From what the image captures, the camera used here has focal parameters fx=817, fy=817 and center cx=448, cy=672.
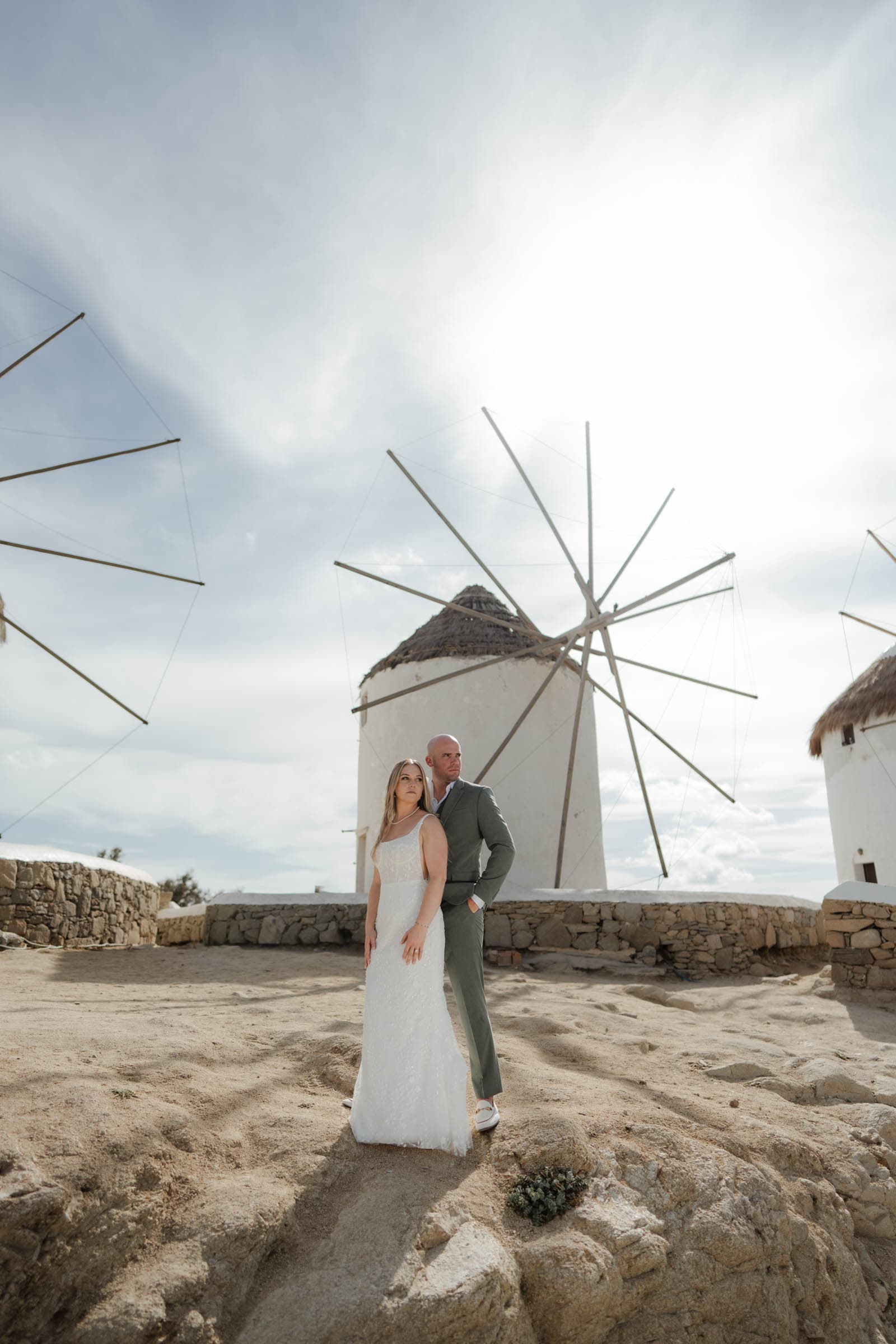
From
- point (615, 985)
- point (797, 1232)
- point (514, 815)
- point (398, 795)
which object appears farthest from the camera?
point (514, 815)

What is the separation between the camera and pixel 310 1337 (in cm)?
203

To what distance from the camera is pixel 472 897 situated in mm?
3260

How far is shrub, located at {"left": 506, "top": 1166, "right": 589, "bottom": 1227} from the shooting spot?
103 inches

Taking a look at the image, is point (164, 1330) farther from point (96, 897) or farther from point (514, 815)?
point (514, 815)

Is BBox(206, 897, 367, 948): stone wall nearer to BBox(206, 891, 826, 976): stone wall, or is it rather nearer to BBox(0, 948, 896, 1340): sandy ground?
BBox(206, 891, 826, 976): stone wall

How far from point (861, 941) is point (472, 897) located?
576 cm

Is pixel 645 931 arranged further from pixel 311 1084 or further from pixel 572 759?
pixel 311 1084

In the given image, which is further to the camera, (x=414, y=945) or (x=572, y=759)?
(x=572, y=759)

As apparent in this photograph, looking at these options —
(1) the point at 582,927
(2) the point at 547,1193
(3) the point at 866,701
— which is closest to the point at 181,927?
(1) the point at 582,927

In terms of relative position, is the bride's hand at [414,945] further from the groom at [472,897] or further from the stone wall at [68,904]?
the stone wall at [68,904]

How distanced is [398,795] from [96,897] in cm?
809

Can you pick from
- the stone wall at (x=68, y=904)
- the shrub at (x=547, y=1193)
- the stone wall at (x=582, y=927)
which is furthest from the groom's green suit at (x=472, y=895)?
the stone wall at (x=68, y=904)

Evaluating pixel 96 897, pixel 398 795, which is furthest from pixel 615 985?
pixel 96 897

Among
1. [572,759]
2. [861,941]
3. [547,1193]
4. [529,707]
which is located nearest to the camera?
[547,1193]
